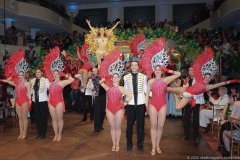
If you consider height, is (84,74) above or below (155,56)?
below

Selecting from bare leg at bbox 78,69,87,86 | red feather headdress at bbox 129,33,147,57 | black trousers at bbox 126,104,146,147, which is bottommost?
black trousers at bbox 126,104,146,147

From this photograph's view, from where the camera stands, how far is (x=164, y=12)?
858 inches

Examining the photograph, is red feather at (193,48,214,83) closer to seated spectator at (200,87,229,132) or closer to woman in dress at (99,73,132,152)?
woman in dress at (99,73,132,152)

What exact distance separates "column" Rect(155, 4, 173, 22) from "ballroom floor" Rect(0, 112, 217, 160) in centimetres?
1508

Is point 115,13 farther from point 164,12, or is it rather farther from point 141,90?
point 141,90

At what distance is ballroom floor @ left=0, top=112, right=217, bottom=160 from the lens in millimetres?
5348

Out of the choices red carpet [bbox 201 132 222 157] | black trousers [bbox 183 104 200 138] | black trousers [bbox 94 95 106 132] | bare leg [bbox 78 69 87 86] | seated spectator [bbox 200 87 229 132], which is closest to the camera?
red carpet [bbox 201 132 222 157]

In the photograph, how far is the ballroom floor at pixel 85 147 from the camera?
17.5 feet

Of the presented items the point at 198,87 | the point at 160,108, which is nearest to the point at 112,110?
the point at 160,108

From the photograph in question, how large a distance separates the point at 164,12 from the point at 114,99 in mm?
17238

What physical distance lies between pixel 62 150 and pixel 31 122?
11.4ft

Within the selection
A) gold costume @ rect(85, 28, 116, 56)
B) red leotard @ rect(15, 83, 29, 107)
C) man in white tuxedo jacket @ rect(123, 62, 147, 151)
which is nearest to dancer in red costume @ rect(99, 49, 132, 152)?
man in white tuxedo jacket @ rect(123, 62, 147, 151)

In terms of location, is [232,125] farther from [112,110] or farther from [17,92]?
[17,92]

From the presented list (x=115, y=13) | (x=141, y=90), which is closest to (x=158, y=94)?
(x=141, y=90)
